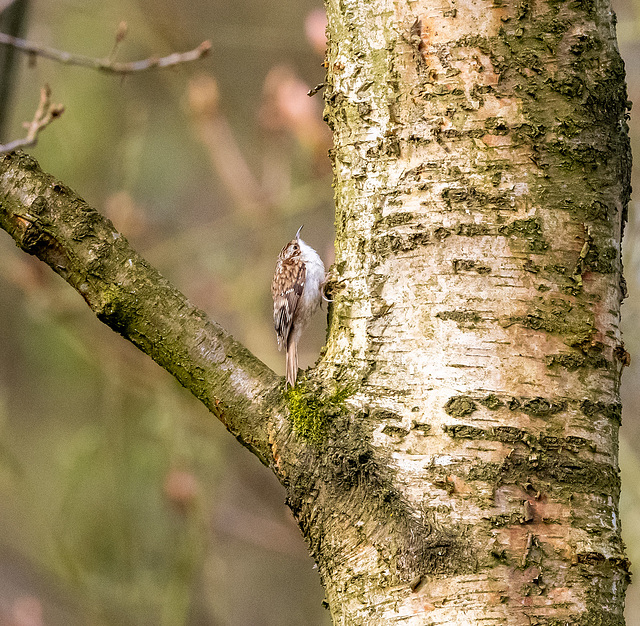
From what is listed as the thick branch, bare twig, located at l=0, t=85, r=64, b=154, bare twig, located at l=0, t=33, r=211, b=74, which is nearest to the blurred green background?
bare twig, located at l=0, t=85, r=64, b=154

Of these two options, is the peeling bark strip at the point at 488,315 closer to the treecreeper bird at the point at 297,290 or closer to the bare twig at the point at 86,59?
the bare twig at the point at 86,59

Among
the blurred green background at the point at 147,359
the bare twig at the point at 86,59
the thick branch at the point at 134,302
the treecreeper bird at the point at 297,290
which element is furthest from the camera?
the blurred green background at the point at 147,359

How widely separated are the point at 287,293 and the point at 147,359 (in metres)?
1.56

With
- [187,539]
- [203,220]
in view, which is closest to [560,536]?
[187,539]

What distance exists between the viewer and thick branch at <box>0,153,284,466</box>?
5.36 ft

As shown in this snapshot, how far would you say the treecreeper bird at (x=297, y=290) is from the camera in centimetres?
341

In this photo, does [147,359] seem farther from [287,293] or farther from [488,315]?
[488,315]

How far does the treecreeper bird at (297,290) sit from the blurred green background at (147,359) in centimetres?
10

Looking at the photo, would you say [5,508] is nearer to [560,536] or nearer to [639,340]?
[639,340]

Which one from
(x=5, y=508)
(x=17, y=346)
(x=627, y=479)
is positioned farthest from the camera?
(x=17, y=346)

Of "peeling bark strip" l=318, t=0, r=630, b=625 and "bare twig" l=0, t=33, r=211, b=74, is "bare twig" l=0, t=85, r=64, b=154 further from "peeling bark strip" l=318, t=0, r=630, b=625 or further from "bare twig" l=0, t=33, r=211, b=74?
"peeling bark strip" l=318, t=0, r=630, b=625

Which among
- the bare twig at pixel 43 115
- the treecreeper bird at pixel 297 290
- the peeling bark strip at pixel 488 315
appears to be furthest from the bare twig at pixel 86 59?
the treecreeper bird at pixel 297 290

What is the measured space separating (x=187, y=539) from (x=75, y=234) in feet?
9.25

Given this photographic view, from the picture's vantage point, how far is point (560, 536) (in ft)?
4.52
